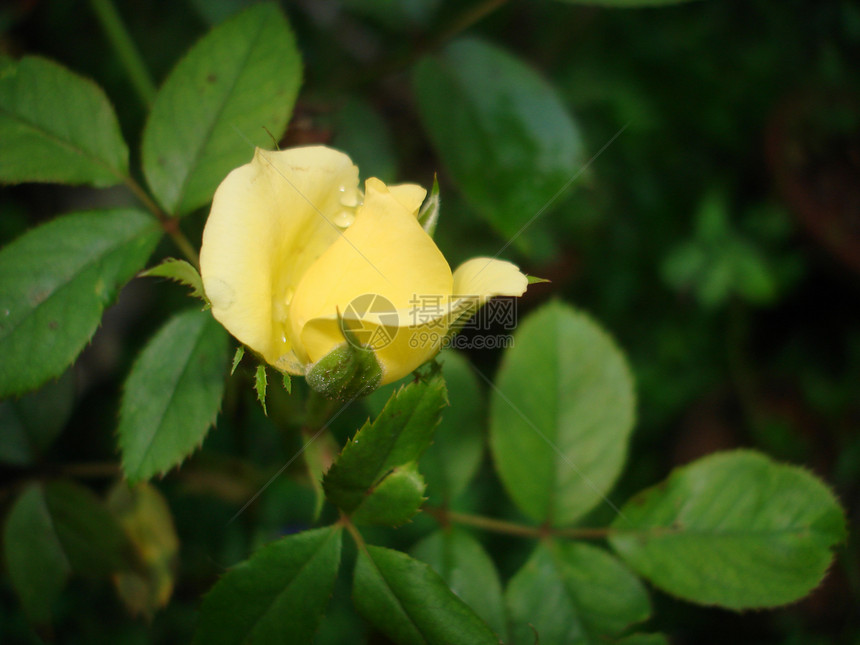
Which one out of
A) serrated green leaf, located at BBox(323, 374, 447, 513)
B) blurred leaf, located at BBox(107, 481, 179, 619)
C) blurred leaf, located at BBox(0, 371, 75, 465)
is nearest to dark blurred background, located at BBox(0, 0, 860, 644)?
blurred leaf, located at BBox(107, 481, 179, 619)

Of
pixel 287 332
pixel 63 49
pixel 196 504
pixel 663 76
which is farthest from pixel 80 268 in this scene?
pixel 663 76

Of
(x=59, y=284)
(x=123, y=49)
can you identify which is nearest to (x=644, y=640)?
(x=59, y=284)

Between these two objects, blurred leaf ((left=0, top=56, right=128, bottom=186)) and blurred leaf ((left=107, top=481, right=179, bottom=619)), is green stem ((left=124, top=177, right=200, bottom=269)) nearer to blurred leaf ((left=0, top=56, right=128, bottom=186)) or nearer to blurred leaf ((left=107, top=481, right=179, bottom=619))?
blurred leaf ((left=0, top=56, right=128, bottom=186))

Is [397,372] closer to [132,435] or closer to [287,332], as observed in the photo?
[287,332]

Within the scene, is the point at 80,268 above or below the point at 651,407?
above

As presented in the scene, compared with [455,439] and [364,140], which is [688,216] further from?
[455,439]

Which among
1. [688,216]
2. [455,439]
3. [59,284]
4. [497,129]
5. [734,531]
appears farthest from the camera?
[688,216]
